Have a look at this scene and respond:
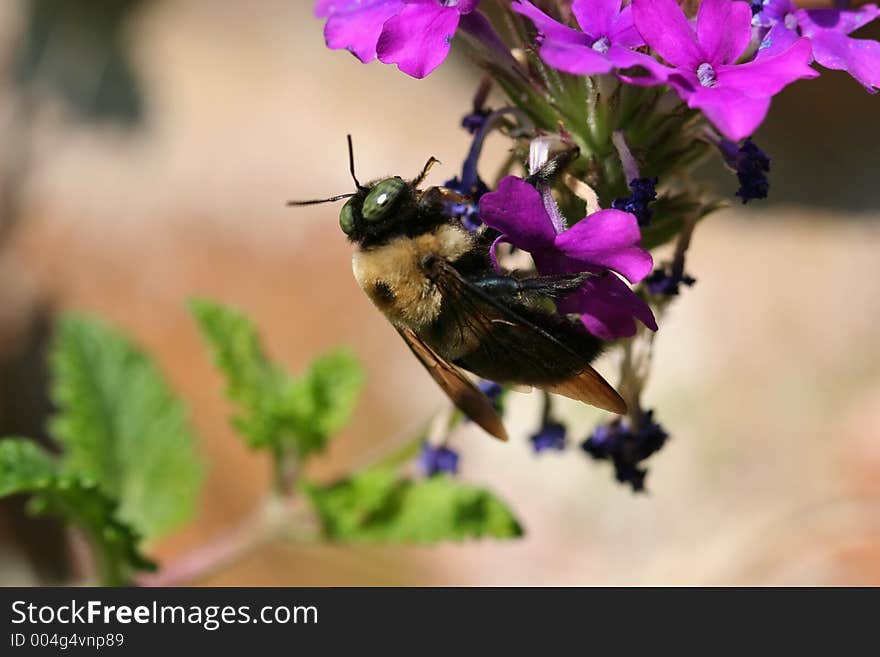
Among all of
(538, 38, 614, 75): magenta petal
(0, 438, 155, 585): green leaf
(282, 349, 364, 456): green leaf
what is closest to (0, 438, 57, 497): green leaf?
(0, 438, 155, 585): green leaf

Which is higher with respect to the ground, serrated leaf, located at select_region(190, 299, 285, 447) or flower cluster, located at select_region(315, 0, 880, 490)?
serrated leaf, located at select_region(190, 299, 285, 447)

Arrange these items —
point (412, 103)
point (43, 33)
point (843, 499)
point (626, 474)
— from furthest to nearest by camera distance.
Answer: point (43, 33) < point (412, 103) < point (843, 499) < point (626, 474)

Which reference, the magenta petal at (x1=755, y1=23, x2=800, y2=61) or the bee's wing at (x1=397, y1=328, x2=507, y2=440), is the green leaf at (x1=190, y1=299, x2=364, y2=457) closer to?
the bee's wing at (x1=397, y1=328, x2=507, y2=440)

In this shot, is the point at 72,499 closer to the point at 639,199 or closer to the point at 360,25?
the point at 360,25

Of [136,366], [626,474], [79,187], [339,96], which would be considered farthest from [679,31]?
[79,187]

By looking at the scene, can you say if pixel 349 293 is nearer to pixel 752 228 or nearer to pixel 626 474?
pixel 752 228

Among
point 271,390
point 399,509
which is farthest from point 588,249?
point 271,390
